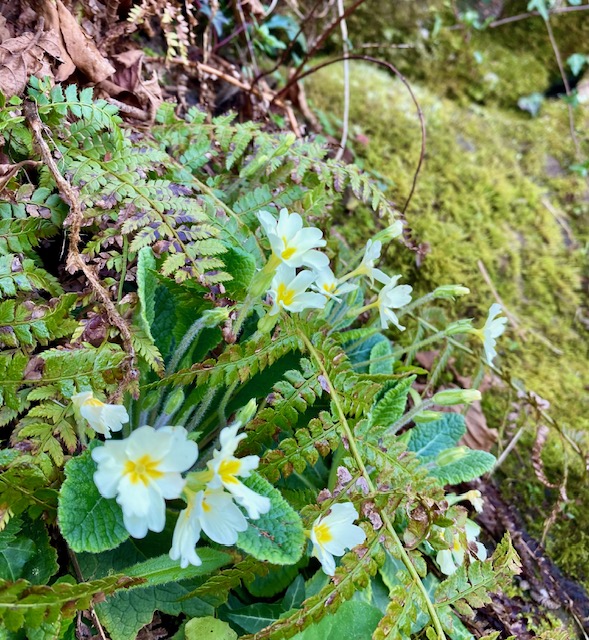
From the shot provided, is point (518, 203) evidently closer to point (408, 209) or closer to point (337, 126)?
point (408, 209)

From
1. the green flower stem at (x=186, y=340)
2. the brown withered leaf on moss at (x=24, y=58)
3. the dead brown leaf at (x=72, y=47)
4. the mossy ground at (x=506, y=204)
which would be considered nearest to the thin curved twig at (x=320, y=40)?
the mossy ground at (x=506, y=204)

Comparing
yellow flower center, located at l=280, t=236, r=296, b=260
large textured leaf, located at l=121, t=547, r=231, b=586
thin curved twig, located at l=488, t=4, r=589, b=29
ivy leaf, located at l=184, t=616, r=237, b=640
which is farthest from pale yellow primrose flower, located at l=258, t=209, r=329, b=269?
thin curved twig, located at l=488, t=4, r=589, b=29

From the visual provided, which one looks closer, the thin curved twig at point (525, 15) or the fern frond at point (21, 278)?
the fern frond at point (21, 278)

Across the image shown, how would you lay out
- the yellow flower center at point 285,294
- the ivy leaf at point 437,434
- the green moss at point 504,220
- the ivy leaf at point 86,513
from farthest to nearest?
the green moss at point 504,220, the ivy leaf at point 437,434, the yellow flower center at point 285,294, the ivy leaf at point 86,513

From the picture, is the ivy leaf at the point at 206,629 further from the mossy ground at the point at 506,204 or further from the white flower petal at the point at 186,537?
the mossy ground at the point at 506,204

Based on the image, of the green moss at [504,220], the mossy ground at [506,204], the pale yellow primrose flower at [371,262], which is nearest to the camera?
the pale yellow primrose flower at [371,262]

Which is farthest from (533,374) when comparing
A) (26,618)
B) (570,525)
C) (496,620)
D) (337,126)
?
(26,618)
